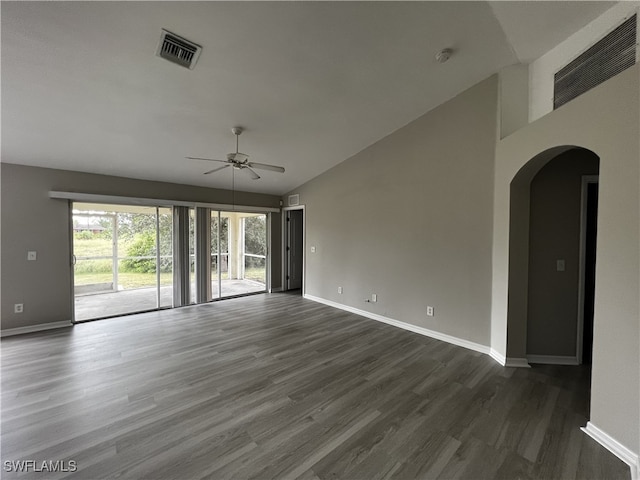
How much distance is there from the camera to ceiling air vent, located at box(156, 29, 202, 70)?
85.0 inches

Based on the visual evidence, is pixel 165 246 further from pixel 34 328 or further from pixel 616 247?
pixel 616 247

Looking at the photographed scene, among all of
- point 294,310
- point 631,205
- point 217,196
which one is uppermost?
point 217,196

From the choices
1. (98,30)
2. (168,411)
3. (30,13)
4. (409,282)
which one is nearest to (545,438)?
(409,282)

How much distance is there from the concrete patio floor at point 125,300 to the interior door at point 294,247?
826 millimetres

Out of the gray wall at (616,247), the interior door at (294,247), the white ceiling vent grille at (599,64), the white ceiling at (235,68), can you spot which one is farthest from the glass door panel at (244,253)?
the gray wall at (616,247)

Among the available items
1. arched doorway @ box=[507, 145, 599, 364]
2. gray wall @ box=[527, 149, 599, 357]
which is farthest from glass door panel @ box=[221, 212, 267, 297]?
gray wall @ box=[527, 149, 599, 357]

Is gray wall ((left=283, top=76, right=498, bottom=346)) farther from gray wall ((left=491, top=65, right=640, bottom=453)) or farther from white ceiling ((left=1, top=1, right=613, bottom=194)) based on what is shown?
gray wall ((left=491, top=65, right=640, bottom=453))

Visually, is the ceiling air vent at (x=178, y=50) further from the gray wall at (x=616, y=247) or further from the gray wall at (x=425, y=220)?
the gray wall at (x=616, y=247)

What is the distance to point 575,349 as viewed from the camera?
2957 millimetres

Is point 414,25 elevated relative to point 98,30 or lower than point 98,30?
elevated

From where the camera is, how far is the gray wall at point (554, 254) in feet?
9.53

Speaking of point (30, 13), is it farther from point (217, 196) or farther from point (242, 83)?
point (217, 196)

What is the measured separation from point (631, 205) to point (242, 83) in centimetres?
337

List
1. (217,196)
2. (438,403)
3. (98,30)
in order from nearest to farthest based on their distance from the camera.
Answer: (98,30)
(438,403)
(217,196)
